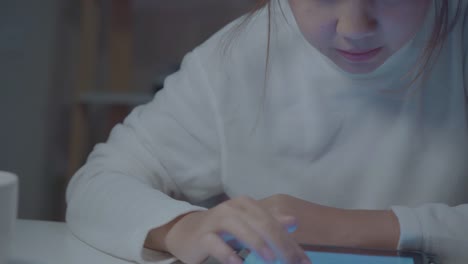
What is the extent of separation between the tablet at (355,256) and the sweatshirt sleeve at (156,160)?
0.16m

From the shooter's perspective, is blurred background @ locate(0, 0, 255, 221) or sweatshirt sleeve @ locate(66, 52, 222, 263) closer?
sweatshirt sleeve @ locate(66, 52, 222, 263)

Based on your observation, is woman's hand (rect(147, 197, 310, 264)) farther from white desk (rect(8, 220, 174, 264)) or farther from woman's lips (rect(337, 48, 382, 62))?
woman's lips (rect(337, 48, 382, 62))

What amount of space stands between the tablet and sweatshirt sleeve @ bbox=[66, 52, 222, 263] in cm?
16

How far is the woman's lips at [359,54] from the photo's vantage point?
21.2 inches

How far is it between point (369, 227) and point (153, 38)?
1.14 metres

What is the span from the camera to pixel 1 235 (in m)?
0.43

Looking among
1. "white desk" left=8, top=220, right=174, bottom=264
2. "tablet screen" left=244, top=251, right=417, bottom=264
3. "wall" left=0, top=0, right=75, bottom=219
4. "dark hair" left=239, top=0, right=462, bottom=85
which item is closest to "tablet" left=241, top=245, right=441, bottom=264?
"tablet screen" left=244, top=251, right=417, bottom=264

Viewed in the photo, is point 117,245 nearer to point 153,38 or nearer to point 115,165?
point 115,165

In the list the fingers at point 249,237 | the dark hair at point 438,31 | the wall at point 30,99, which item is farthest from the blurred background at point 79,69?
the fingers at point 249,237

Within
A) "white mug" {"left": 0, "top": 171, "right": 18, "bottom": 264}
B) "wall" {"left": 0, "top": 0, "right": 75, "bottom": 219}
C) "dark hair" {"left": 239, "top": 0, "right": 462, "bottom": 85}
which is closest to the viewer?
"white mug" {"left": 0, "top": 171, "right": 18, "bottom": 264}

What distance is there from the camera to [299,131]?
26.4 inches

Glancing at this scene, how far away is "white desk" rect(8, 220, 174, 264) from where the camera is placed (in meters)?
0.50

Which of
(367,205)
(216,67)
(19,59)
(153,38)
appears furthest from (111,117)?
(367,205)

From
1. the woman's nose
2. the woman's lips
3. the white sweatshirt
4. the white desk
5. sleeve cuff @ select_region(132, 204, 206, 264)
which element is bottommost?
the white desk
